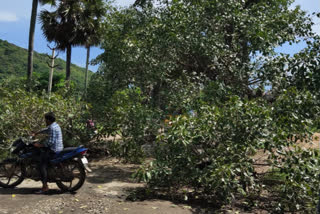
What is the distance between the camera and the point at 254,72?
8086 mm

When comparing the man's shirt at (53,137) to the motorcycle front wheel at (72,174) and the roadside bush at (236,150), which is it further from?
the roadside bush at (236,150)

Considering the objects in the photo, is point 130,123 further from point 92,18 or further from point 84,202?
point 92,18

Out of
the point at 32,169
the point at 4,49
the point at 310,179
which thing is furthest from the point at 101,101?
the point at 4,49

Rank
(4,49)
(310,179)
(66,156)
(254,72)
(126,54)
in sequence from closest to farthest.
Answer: (310,179) < (66,156) < (254,72) < (126,54) < (4,49)

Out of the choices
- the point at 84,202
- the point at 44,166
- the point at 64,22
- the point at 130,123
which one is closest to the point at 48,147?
the point at 44,166

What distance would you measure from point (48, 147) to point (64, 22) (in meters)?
16.1

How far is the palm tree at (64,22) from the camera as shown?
20.6m

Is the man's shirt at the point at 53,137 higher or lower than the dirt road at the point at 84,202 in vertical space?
higher

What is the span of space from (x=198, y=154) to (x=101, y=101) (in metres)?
4.46

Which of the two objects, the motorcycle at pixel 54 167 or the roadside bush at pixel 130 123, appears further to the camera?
the roadside bush at pixel 130 123

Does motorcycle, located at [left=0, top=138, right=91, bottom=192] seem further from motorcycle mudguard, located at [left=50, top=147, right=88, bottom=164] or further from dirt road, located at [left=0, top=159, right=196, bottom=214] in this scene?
dirt road, located at [left=0, top=159, right=196, bottom=214]

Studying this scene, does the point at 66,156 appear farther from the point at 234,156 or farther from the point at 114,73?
the point at 114,73

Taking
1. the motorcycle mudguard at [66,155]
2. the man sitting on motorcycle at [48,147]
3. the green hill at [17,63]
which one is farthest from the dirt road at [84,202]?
the green hill at [17,63]

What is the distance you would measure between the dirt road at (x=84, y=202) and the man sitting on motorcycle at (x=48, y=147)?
369 millimetres
